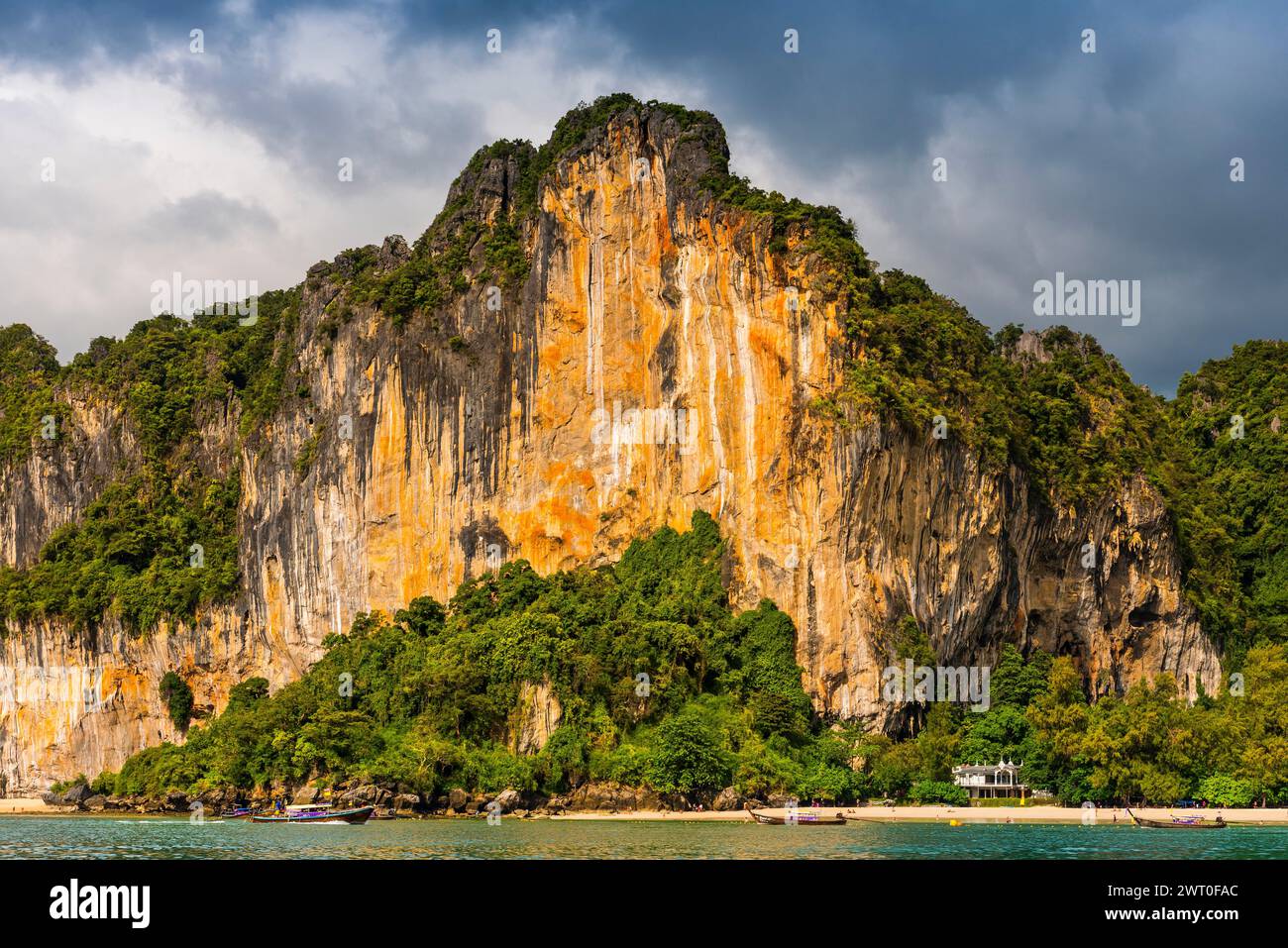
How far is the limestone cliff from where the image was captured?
60.4 metres

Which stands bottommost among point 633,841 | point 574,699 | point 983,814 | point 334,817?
point 983,814

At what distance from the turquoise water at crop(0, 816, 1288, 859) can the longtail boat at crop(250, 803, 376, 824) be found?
4.40ft

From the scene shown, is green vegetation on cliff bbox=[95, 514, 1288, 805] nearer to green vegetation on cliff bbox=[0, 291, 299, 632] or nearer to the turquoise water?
the turquoise water

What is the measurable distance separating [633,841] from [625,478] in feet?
94.1

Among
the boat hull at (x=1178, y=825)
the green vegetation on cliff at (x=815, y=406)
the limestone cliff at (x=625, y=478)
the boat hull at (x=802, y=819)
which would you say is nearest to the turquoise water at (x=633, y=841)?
the boat hull at (x=1178, y=825)

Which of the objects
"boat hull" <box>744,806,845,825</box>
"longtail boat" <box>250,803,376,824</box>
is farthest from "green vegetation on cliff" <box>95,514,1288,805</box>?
"boat hull" <box>744,806,845,825</box>

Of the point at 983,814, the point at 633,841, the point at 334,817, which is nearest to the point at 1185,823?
the point at 983,814

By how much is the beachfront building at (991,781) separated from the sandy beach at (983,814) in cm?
290

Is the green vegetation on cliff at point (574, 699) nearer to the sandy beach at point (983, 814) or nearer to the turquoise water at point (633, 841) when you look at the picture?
the sandy beach at point (983, 814)

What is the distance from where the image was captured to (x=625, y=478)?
A: 65.9 meters

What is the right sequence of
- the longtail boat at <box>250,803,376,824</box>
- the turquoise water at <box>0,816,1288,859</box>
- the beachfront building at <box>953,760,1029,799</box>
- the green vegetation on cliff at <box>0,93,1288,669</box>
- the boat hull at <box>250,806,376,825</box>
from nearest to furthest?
the turquoise water at <box>0,816,1288,859</box> → the boat hull at <box>250,806,376,825</box> → the longtail boat at <box>250,803,376,824</box> → the beachfront building at <box>953,760,1029,799</box> → the green vegetation on cliff at <box>0,93,1288,669</box>

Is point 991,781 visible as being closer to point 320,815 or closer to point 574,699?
point 574,699
